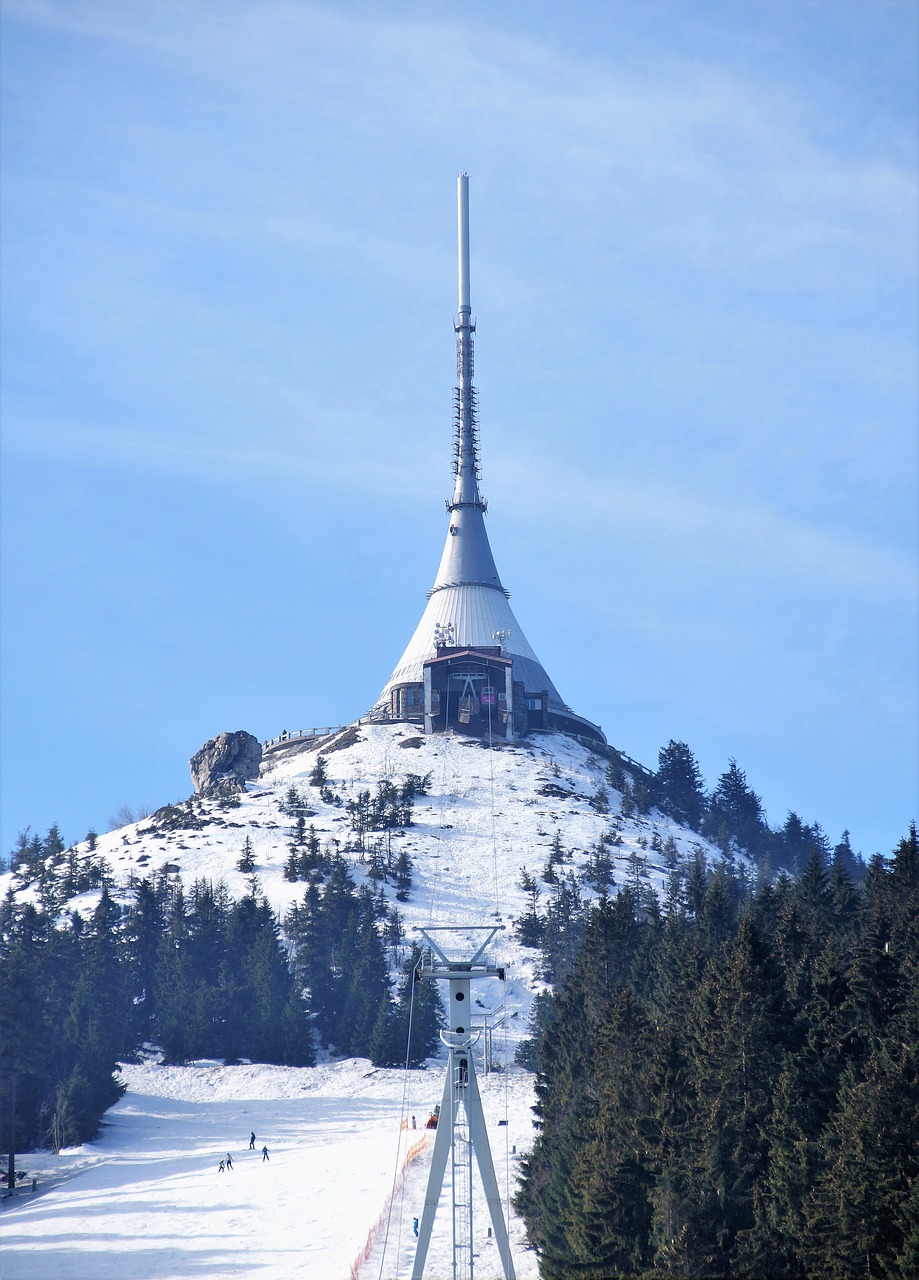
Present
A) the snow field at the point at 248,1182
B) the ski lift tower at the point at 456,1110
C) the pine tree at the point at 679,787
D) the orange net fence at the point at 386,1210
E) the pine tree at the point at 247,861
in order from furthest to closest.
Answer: the pine tree at the point at 679,787, the pine tree at the point at 247,861, the snow field at the point at 248,1182, the orange net fence at the point at 386,1210, the ski lift tower at the point at 456,1110

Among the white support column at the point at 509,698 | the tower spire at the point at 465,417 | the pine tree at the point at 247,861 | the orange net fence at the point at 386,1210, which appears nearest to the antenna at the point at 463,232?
the tower spire at the point at 465,417

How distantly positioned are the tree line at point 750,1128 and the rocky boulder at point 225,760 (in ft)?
286

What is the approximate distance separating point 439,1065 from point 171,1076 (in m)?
14.5

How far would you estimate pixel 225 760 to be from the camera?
12950 centimetres

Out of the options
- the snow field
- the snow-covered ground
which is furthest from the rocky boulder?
the snow field

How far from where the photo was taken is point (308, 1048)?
79.0 m

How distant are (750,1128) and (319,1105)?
134ft

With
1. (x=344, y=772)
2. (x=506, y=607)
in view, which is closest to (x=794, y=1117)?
(x=344, y=772)

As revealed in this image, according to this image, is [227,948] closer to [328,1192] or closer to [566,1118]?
[328,1192]

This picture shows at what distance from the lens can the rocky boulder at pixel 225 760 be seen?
5098 inches

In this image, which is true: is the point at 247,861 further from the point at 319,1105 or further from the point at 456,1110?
the point at 456,1110

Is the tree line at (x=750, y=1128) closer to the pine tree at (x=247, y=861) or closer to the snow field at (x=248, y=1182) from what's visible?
the snow field at (x=248, y=1182)

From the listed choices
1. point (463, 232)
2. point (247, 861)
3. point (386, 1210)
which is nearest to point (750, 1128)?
point (386, 1210)

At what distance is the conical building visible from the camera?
133 meters
